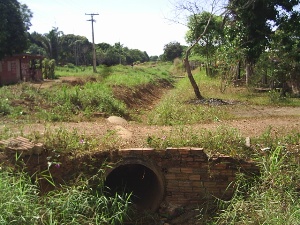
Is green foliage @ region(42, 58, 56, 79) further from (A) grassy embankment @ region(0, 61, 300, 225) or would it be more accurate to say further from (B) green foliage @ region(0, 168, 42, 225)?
(B) green foliage @ region(0, 168, 42, 225)

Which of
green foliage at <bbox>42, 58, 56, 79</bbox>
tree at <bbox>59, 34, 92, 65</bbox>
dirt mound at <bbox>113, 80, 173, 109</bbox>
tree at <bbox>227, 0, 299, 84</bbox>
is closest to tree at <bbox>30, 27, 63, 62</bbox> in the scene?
tree at <bbox>59, 34, 92, 65</bbox>

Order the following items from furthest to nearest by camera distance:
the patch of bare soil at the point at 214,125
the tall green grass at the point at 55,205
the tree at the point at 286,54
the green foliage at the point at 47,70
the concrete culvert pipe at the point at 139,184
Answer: the green foliage at the point at 47,70
the tree at the point at 286,54
the patch of bare soil at the point at 214,125
the concrete culvert pipe at the point at 139,184
the tall green grass at the point at 55,205

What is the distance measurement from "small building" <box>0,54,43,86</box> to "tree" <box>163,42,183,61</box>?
38.8 metres

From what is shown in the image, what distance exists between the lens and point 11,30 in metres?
19.0

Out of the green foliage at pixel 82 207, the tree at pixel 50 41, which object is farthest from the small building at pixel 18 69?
the tree at pixel 50 41

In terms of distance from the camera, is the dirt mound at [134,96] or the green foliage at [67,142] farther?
the dirt mound at [134,96]

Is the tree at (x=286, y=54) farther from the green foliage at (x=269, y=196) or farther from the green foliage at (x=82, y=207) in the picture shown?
the green foliage at (x=82, y=207)

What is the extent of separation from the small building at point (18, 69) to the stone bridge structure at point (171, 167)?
14.2m

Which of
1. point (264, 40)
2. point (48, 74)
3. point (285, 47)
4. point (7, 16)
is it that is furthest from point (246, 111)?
point (48, 74)

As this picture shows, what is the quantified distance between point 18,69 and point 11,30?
7.26 feet

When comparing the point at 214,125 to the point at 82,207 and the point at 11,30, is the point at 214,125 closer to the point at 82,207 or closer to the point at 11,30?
the point at 82,207

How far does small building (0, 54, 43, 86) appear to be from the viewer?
19219 mm

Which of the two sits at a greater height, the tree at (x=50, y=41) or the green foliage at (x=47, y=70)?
the tree at (x=50, y=41)

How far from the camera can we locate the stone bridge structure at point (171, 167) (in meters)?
5.58
